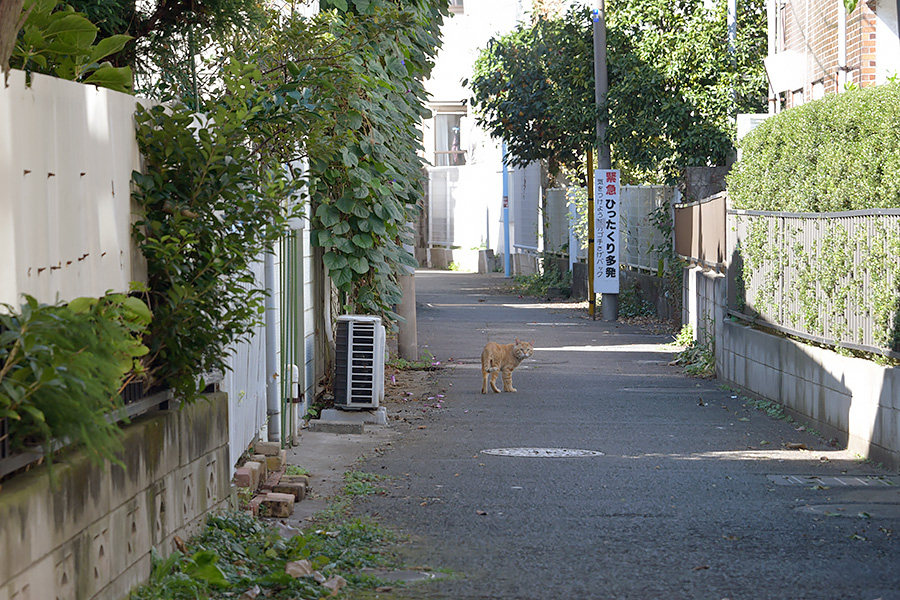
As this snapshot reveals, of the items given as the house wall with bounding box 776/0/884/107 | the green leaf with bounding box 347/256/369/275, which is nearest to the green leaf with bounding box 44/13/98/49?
the green leaf with bounding box 347/256/369/275

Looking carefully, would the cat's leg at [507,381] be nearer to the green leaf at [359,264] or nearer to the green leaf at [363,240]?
the green leaf at [359,264]

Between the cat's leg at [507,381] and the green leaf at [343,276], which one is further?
the cat's leg at [507,381]

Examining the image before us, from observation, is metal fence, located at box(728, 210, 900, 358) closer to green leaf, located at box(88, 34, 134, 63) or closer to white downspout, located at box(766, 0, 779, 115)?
green leaf, located at box(88, 34, 134, 63)

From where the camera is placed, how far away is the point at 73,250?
4.62m

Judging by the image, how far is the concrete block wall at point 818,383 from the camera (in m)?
9.38

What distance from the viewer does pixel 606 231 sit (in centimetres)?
2458

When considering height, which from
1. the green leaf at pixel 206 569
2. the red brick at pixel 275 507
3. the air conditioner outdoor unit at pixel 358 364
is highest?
the air conditioner outdoor unit at pixel 358 364

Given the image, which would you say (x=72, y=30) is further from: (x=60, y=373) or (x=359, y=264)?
(x=359, y=264)

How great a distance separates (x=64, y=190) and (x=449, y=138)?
44596 mm

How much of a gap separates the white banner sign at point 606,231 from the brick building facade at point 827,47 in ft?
13.4

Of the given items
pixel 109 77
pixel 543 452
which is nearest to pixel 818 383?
pixel 543 452

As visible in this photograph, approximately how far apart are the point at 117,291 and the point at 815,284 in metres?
8.02

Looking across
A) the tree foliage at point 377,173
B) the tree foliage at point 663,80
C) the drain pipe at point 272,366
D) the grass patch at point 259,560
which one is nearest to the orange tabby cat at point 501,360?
the tree foliage at point 377,173

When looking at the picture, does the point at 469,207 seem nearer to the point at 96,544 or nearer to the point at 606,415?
the point at 606,415
